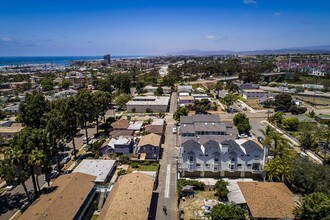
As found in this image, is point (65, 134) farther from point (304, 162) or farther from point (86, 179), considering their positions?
point (304, 162)

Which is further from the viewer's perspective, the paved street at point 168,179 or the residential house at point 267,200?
the paved street at point 168,179

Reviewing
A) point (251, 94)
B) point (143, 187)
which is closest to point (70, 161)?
point (143, 187)

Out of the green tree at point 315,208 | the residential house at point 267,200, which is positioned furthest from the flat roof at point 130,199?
the green tree at point 315,208

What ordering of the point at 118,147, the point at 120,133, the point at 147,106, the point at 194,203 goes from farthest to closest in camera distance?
the point at 147,106 → the point at 120,133 → the point at 118,147 → the point at 194,203

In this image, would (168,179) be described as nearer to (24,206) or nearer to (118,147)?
(118,147)

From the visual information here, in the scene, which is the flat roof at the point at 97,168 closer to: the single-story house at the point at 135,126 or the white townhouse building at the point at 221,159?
the white townhouse building at the point at 221,159

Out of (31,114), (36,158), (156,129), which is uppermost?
(31,114)

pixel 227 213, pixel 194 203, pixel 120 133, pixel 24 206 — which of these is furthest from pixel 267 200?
pixel 120 133
